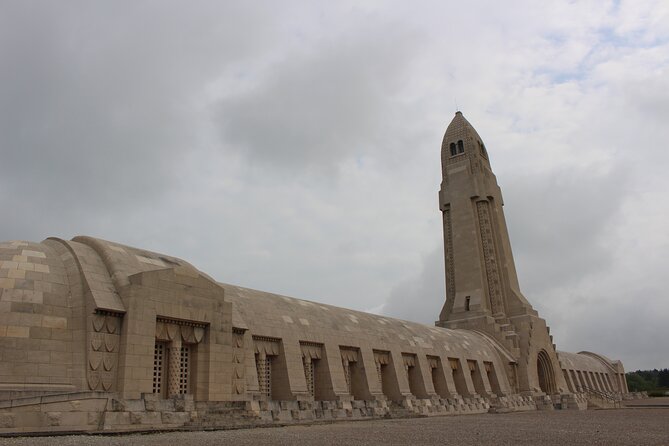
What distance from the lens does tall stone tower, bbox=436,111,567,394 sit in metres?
50.7

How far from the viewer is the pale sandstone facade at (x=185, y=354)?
55.2 ft

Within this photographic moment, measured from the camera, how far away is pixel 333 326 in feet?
105

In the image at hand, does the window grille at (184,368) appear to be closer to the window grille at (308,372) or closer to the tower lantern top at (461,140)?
the window grille at (308,372)

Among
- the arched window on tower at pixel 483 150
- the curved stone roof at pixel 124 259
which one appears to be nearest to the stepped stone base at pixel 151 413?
the curved stone roof at pixel 124 259

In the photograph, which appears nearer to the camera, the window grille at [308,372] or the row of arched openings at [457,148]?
the window grille at [308,372]

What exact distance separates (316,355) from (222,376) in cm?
864

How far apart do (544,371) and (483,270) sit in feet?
36.4

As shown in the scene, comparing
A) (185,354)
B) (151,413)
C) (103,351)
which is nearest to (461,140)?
(185,354)

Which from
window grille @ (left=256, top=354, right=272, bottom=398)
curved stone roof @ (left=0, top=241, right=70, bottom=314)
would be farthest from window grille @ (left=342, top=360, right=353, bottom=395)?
curved stone roof @ (left=0, top=241, right=70, bottom=314)

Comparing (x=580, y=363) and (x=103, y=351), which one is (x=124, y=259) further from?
(x=580, y=363)

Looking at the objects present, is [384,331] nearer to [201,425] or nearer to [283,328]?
[283,328]

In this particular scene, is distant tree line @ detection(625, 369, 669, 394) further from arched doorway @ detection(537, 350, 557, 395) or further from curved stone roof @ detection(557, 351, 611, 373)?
arched doorway @ detection(537, 350, 557, 395)

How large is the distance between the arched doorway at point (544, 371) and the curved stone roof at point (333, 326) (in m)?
10.2

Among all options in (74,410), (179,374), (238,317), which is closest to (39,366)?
(74,410)
